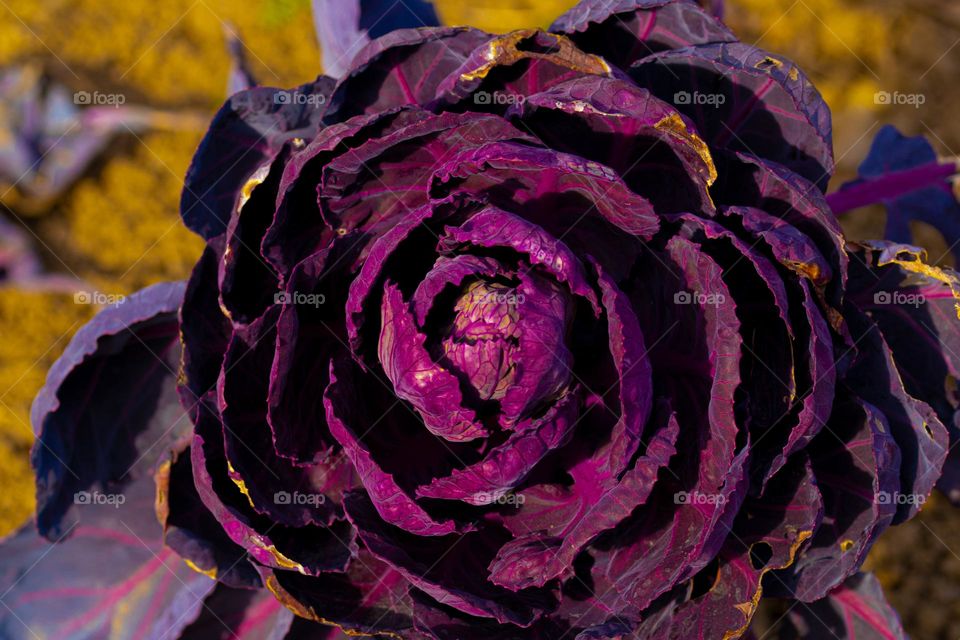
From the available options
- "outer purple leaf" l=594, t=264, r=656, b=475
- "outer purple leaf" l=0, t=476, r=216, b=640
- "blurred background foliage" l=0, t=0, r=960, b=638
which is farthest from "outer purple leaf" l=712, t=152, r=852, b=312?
"blurred background foliage" l=0, t=0, r=960, b=638

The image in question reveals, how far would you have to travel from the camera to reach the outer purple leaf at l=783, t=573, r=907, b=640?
5.84ft

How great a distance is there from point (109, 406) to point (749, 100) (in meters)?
1.48

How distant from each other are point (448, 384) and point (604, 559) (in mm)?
454

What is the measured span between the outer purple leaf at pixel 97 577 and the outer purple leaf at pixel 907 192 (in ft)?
6.46

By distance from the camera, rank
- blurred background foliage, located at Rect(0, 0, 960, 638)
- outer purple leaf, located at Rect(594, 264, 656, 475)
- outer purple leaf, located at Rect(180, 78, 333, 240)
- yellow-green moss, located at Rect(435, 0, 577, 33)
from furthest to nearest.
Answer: yellow-green moss, located at Rect(435, 0, 577, 33), blurred background foliage, located at Rect(0, 0, 960, 638), outer purple leaf, located at Rect(180, 78, 333, 240), outer purple leaf, located at Rect(594, 264, 656, 475)

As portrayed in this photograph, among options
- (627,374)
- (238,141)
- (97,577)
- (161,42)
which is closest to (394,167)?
(238,141)

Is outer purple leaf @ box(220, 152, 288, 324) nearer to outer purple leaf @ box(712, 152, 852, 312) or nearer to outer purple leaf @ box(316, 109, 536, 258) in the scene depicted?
outer purple leaf @ box(316, 109, 536, 258)

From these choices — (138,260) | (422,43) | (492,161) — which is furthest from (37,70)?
(492,161)

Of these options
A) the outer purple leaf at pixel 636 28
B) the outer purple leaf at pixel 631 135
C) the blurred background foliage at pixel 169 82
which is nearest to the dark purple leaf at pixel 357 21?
the outer purple leaf at pixel 636 28

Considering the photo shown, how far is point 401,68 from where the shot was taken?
155 centimetres

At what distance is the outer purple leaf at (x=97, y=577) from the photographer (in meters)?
1.99

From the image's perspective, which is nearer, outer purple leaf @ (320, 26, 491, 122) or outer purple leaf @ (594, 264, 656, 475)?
outer purple leaf @ (594, 264, 656, 475)

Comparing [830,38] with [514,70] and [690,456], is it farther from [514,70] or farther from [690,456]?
[690,456]

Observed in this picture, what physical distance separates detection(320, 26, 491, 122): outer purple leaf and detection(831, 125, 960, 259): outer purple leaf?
128cm
